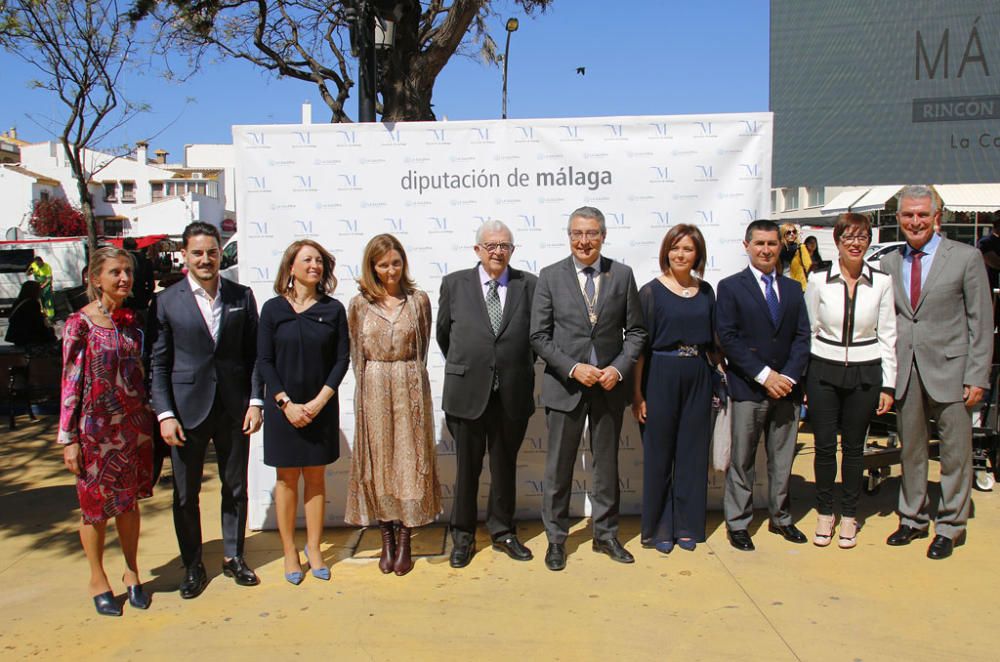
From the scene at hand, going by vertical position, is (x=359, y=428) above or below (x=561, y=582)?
above

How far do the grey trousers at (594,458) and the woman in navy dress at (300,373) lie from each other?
49.6 inches

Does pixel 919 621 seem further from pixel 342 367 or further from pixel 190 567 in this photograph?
pixel 190 567

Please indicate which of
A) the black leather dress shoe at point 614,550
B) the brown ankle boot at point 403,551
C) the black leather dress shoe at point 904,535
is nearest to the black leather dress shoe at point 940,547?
the black leather dress shoe at point 904,535

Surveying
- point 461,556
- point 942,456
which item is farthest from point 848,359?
point 461,556

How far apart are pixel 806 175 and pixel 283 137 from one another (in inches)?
182

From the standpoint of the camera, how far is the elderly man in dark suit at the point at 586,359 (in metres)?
4.43

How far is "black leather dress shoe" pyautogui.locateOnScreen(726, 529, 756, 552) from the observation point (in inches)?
184

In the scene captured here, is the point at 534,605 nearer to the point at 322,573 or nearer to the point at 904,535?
the point at 322,573

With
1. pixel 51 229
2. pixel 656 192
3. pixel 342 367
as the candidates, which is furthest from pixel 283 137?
pixel 51 229

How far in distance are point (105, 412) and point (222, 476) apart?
727mm

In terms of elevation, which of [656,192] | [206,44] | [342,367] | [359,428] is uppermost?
[206,44]

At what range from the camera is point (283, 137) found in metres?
5.01

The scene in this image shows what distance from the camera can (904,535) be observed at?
4750 millimetres

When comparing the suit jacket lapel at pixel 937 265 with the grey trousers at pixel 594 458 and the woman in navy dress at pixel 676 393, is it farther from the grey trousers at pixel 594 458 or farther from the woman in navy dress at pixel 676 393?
the grey trousers at pixel 594 458
